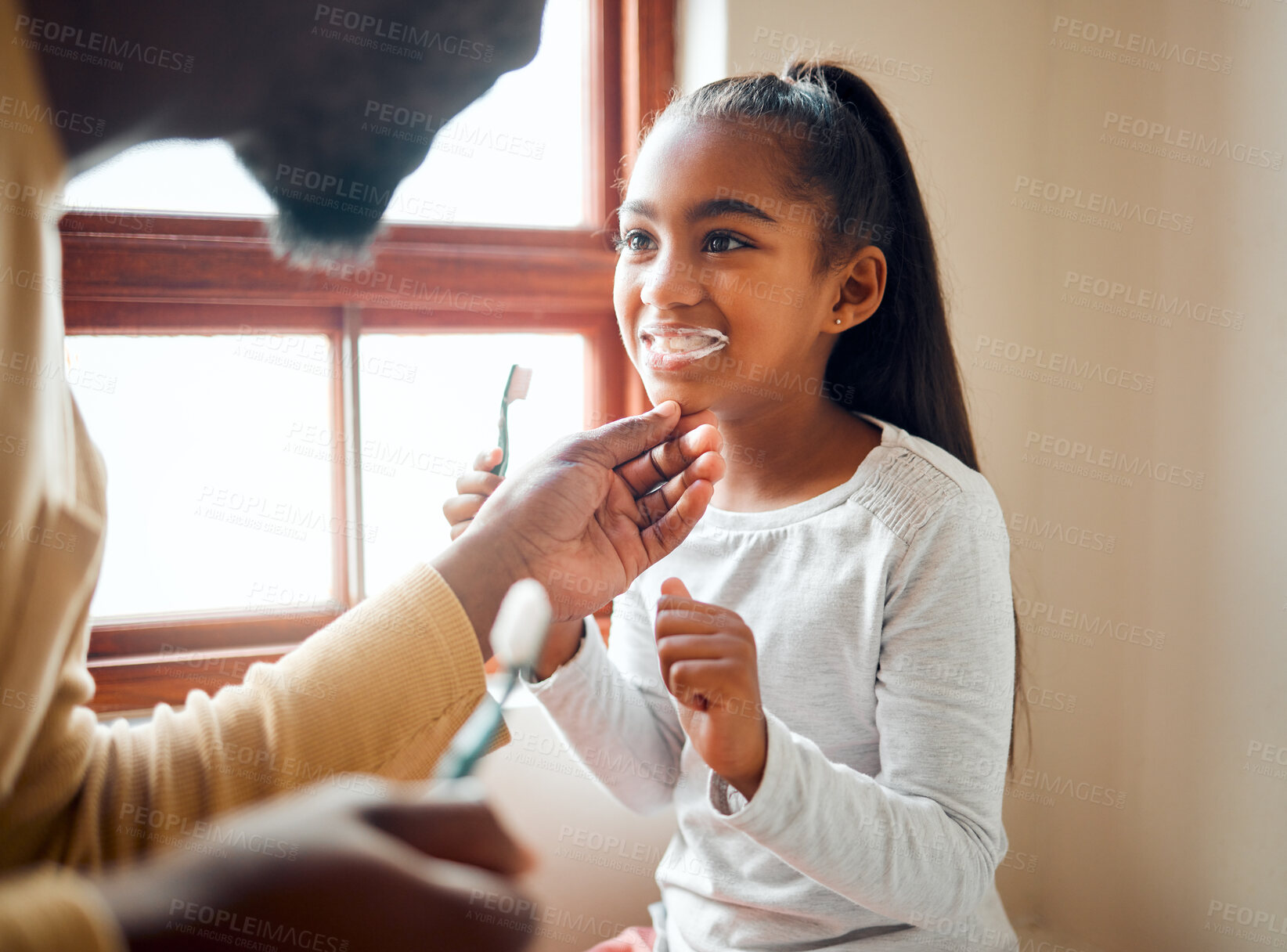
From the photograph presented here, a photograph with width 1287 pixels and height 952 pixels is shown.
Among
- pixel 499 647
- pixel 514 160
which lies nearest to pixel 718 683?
pixel 499 647

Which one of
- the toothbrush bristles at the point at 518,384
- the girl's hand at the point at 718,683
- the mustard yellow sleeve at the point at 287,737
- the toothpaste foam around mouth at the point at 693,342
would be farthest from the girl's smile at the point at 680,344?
the mustard yellow sleeve at the point at 287,737

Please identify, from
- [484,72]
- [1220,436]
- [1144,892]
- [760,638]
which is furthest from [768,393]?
[1144,892]

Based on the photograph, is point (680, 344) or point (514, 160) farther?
point (514, 160)

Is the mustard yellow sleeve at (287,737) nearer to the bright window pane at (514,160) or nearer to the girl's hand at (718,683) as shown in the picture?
the girl's hand at (718,683)

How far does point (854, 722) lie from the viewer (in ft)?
2.77

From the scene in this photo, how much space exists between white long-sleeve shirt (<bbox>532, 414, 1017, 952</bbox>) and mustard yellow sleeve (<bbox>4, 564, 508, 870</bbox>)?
0.28 metres

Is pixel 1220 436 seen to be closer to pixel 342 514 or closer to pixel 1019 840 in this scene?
pixel 1019 840

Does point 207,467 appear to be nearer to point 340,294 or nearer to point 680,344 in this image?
point 340,294

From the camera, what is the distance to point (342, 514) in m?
1.18

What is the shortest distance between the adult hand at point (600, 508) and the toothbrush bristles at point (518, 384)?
5.2 inches

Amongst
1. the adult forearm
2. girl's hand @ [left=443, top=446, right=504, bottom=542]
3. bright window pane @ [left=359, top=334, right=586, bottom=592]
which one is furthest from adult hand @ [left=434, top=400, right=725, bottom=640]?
bright window pane @ [left=359, top=334, right=586, bottom=592]

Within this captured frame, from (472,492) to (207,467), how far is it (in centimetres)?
44

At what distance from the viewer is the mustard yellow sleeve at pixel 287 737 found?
460 mm

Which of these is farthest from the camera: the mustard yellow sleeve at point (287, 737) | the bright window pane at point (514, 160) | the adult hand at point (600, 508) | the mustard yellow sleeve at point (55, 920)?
the bright window pane at point (514, 160)
